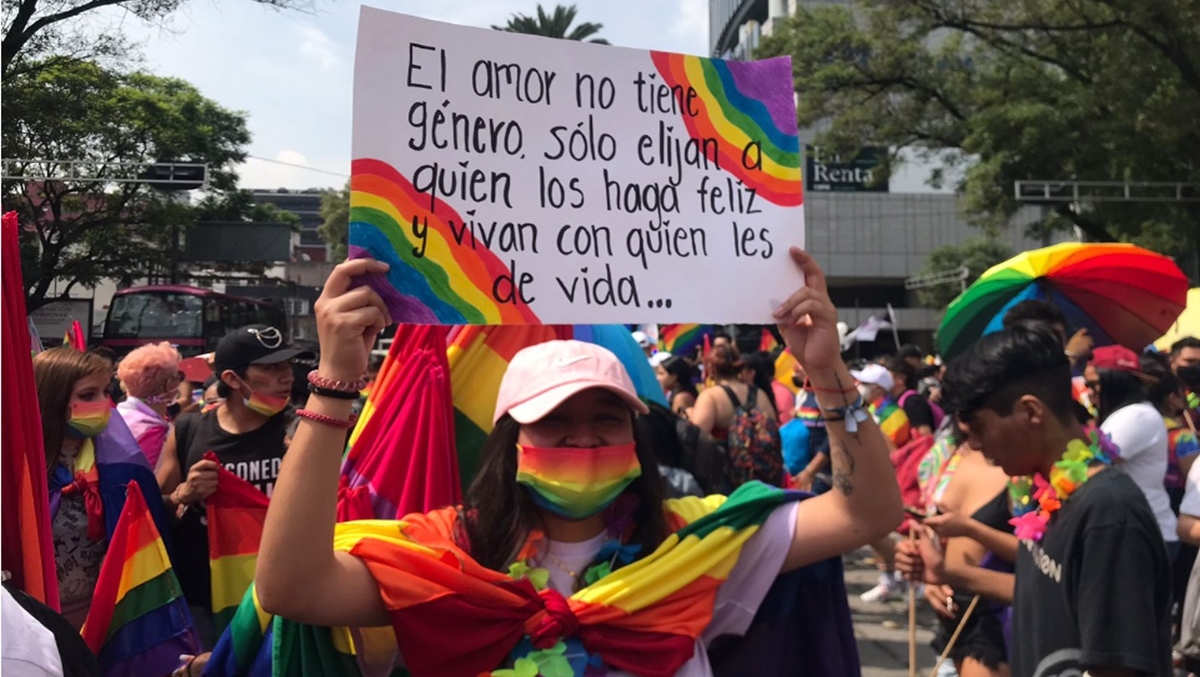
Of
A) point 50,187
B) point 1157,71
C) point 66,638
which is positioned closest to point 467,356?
point 66,638

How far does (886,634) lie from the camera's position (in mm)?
6738

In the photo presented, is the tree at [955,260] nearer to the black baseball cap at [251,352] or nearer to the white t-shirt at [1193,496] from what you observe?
the white t-shirt at [1193,496]

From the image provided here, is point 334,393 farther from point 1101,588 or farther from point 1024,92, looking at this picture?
point 1024,92

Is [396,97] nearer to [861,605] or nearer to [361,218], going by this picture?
[361,218]

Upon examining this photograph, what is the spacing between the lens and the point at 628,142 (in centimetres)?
221

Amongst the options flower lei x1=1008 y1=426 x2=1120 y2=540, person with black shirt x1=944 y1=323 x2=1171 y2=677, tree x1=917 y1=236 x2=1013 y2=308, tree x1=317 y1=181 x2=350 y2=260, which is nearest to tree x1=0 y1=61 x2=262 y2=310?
person with black shirt x1=944 y1=323 x2=1171 y2=677

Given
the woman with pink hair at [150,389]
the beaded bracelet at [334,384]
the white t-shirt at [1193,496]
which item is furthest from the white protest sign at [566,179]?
the woman with pink hair at [150,389]

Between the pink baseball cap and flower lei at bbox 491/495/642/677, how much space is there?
0.25 metres

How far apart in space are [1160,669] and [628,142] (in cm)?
162

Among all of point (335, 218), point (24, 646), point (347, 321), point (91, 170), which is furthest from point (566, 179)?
point (335, 218)

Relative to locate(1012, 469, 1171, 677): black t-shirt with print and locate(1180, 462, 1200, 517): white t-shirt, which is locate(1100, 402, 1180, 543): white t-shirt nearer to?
locate(1180, 462, 1200, 517): white t-shirt

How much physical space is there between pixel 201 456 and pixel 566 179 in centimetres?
236

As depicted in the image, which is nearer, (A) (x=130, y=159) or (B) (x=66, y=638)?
(B) (x=66, y=638)

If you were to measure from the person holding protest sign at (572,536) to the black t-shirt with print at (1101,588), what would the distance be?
472 mm
